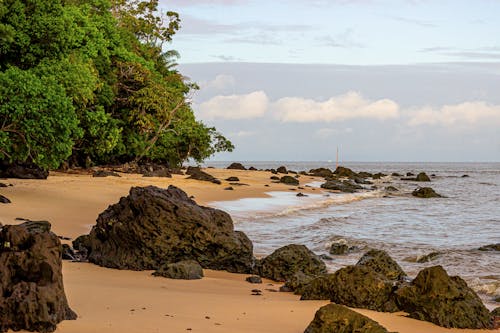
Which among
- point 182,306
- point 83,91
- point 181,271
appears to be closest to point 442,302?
point 182,306

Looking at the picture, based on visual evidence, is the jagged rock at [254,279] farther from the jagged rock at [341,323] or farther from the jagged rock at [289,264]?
the jagged rock at [341,323]

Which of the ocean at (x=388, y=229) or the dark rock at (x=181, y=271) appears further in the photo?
the ocean at (x=388, y=229)

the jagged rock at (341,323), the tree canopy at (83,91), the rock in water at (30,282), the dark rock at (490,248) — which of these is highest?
the tree canopy at (83,91)

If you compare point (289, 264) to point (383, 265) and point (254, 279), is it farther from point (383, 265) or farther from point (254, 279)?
point (383, 265)

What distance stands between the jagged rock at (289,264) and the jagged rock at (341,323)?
13.6ft

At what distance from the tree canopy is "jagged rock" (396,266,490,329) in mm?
14208

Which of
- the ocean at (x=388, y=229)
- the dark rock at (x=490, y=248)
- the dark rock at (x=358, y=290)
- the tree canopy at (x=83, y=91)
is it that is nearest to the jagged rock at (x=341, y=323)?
the dark rock at (x=358, y=290)

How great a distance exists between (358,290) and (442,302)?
1.00 metres

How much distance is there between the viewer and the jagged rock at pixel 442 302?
7.23 metres

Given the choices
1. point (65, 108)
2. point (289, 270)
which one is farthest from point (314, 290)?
point (65, 108)

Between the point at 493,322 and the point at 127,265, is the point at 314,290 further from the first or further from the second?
the point at 127,265

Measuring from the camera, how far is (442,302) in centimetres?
732

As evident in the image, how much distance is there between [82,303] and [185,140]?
40.2 meters

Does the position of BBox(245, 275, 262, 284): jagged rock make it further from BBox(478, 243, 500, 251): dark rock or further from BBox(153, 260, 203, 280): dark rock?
BBox(478, 243, 500, 251): dark rock
